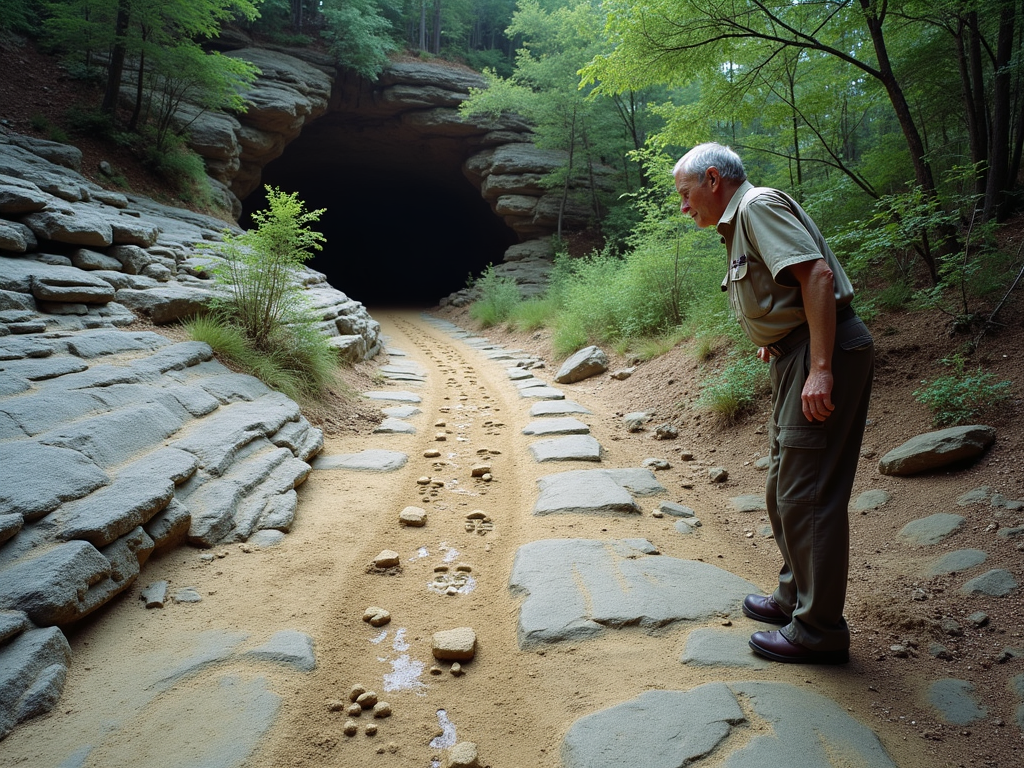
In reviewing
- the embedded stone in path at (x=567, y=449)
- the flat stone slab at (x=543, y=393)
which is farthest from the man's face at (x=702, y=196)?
the flat stone slab at (x=543, y=393)

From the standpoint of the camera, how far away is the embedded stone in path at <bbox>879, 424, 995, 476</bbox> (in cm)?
292

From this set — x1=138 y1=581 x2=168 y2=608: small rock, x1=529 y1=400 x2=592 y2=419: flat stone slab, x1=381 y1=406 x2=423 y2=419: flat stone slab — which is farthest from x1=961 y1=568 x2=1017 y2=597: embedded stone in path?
x1=381 y1=406 x2=423 y2=419: flat stone slab

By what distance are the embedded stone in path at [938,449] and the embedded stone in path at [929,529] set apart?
0.41m

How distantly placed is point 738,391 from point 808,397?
2.66 m

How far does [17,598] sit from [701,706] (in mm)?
2187

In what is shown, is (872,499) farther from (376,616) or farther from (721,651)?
(376,616)

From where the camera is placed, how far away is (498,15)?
23.6m

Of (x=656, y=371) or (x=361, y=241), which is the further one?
(x=361, y=241)

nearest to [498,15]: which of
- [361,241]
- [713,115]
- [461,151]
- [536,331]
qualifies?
[461,151]

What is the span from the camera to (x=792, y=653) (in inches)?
74.1

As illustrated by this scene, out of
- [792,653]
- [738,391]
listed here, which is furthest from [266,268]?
[792,653]

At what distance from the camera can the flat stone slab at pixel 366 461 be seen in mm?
3805

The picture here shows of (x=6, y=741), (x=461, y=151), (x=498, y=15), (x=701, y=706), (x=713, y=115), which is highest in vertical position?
(x=498, y=15)

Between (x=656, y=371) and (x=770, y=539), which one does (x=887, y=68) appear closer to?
(x=656, y=371)
